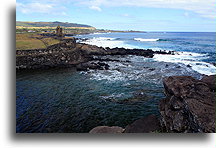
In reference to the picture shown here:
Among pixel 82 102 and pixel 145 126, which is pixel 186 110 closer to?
pixel 145 126

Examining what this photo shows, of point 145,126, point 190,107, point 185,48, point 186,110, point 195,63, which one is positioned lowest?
point 145,126

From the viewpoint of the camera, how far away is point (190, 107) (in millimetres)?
5797

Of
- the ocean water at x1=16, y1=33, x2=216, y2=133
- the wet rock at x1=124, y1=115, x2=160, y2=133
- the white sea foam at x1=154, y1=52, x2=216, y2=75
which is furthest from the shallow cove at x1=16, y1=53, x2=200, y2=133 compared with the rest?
the white sea foam at x1=154, y1=52, x2=216, y2=75

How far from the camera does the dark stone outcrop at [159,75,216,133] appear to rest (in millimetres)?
5480

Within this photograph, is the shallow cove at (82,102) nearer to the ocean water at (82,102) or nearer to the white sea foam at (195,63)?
the ocean water at (82,102)

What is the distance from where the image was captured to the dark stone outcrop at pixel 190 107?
548cm

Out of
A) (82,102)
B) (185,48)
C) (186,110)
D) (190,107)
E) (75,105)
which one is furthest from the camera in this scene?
(185,48)

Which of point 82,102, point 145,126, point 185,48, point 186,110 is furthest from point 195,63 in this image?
point 185,48

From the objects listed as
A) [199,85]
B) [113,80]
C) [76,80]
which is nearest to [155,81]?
[113,80]

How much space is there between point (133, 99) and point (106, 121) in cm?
366

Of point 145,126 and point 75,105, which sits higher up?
point 145,126

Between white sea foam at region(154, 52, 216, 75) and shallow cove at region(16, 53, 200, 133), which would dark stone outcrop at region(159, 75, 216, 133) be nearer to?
shallow cove at region(16, 53, 200, 133)

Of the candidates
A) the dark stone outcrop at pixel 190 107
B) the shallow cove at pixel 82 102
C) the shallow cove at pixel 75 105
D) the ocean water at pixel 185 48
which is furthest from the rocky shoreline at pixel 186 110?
the ocean water at pixel 185 48

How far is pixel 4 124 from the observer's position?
6141mm
